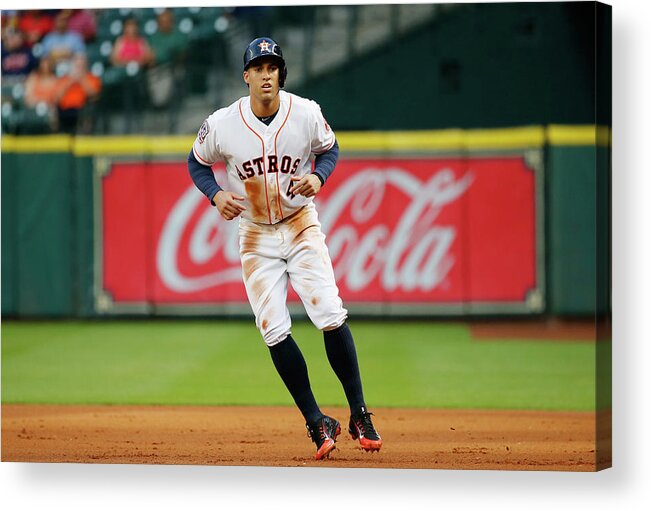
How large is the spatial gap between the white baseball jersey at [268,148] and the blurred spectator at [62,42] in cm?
191

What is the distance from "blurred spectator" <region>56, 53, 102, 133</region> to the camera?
822 centimetres

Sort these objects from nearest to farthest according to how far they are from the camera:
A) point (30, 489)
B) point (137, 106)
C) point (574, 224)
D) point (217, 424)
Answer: point (30, 489), point (217, 424), point (137, 106), point (574, 224)

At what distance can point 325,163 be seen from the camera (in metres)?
5.36

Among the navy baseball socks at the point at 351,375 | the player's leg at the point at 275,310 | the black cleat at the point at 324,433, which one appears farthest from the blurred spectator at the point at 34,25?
the black cleat at the point at 324,433

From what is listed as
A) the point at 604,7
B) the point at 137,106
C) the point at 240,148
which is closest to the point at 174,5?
the point at 240,148

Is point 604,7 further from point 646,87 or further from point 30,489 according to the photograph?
point 30,489

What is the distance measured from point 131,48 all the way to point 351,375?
389 cm

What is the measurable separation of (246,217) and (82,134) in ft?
16.3

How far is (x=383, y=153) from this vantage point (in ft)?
33.3

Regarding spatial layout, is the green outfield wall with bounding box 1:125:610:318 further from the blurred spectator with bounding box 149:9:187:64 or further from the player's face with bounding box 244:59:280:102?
the player's face with bounding box 244:59:280:102

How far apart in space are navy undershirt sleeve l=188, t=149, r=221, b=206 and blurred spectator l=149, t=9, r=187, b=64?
266cm

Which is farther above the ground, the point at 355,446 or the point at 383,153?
the point at 383,153

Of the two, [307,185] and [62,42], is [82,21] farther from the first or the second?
[307,185]

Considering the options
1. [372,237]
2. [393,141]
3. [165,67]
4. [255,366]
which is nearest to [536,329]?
[372,237]
